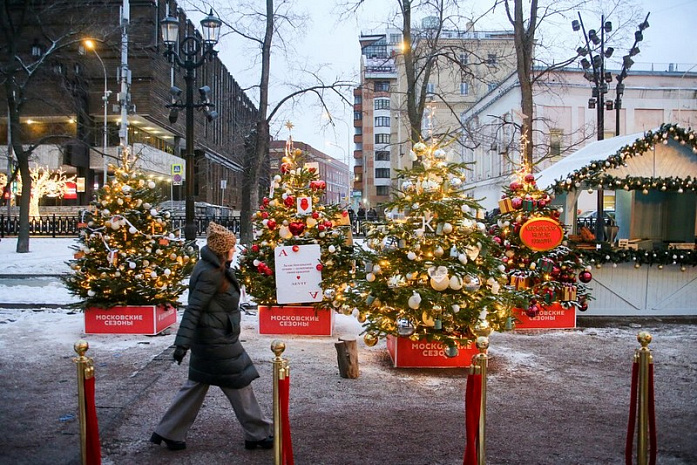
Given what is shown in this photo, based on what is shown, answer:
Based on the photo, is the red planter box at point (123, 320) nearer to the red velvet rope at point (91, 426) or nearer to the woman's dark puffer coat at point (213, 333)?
the woman's dark puffer coat at point (213, 333)

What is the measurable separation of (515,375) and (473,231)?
6.32 ft

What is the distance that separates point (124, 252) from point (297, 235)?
2844 mm

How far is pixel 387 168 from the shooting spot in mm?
80812

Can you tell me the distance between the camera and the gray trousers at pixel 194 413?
4.89m

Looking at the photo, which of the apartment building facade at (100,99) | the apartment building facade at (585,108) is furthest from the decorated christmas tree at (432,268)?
the apartment building facade at (585,108)

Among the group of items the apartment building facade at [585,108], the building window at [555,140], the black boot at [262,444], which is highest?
the apartment building facade at [585,108]

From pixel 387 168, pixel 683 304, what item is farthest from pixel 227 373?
pixel 387 168

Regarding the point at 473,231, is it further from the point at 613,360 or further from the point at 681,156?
the point at 681,156

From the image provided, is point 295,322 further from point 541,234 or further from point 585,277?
point 585,277

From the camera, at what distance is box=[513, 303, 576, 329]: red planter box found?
34.4 feet

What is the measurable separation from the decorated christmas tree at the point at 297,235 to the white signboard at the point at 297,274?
52 mm

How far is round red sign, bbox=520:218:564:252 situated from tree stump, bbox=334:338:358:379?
179 inches

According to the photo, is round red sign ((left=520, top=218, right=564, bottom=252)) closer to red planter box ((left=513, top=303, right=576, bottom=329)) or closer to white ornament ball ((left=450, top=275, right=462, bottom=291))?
red planter box ((left=513, top=303, right=576, bottom=329))

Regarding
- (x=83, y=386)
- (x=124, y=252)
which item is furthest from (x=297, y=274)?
(x=83, y=386)
